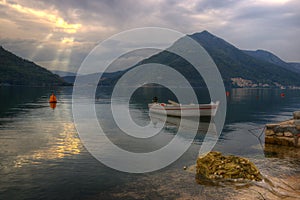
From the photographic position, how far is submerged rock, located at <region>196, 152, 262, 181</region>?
14.9 metres

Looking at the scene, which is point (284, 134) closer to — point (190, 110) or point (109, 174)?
point (109, 174)

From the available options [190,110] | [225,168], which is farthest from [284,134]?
[190,110]

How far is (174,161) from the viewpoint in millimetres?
19359

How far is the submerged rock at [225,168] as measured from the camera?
1494cm

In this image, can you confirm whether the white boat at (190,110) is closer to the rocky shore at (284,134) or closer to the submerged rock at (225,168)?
the rocky shore at (284,134)

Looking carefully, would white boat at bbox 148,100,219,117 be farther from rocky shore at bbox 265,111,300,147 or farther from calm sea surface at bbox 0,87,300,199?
rocky shore at bbox 265,111,300,147

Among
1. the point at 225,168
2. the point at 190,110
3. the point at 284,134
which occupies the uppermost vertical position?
the point at 190,110

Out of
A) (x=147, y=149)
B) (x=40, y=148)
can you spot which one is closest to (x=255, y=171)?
(x=147, y=149)

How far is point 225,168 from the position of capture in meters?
15.4

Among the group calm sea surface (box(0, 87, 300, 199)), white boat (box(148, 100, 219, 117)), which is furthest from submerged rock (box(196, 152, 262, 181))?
white boat (box(148, 100, 219, 117))

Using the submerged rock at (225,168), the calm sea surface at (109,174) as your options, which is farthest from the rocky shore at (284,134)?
the submerged rock at (225,168)

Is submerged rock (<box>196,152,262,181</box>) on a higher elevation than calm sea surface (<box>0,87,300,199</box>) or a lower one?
higher

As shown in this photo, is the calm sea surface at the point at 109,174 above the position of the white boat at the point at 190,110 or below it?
below

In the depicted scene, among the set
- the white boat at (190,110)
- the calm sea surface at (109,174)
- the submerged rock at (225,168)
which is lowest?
the calm sea surface at (109,174)
